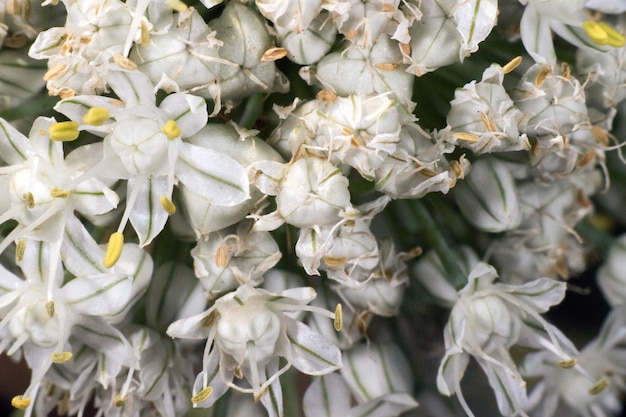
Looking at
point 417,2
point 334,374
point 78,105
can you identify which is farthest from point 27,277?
point 417,2

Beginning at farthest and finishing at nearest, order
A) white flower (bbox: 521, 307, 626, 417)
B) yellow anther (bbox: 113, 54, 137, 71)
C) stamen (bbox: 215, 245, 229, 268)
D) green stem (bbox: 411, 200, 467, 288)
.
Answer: white flower (bbox: 521, 307, 626, 417), green stem (bbox: 411, 200, 467, 288), stamen (bbox: 215, 245, 229, 268), yellow anther (bbox: 113, 54, 137, 71)

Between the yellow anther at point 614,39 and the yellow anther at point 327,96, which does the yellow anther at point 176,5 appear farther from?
the yellow anther at point 614,39

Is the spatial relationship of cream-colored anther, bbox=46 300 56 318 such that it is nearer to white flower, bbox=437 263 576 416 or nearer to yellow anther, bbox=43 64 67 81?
yellow anther, bbox=43 64 67 81

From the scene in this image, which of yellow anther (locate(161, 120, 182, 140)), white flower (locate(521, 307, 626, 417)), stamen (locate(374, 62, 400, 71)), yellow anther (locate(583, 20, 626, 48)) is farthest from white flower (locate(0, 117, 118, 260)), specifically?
white flower (locate(521, 307, 626, 417))

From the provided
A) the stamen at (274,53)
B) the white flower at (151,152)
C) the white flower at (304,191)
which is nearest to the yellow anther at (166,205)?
the white flower at (151,152)

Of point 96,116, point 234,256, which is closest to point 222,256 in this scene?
point 234,256

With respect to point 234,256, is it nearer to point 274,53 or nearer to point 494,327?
point 274,53
